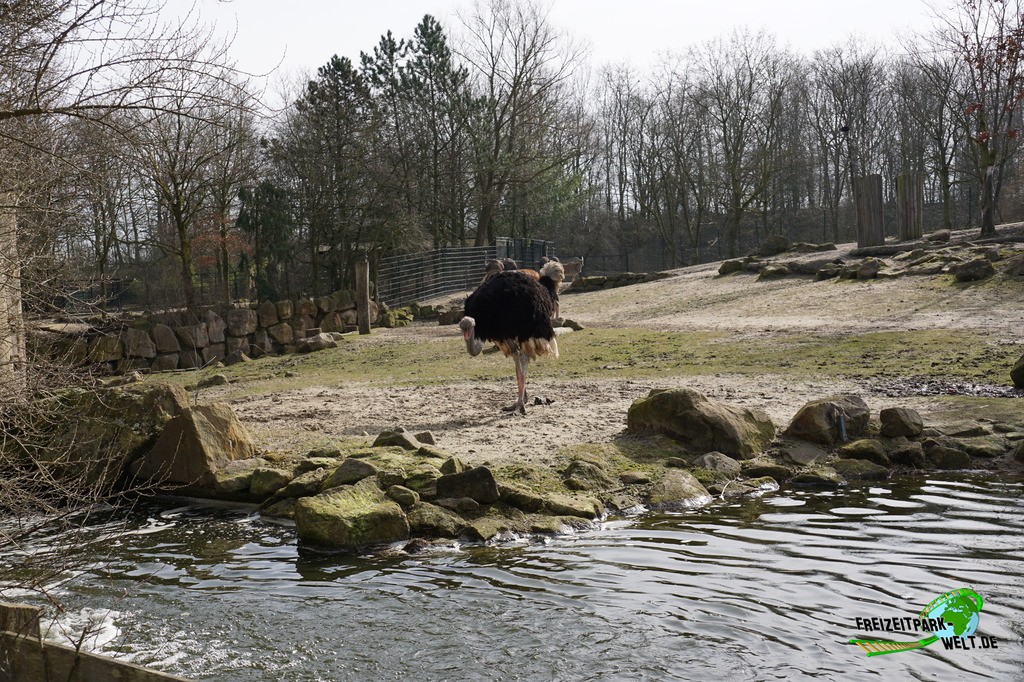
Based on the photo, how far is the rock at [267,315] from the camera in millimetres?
22969

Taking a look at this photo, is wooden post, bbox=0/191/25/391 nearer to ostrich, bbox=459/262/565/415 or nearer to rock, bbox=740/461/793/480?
ostrich, bbox=459/262/565/415

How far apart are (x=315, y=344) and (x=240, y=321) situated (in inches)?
93.5

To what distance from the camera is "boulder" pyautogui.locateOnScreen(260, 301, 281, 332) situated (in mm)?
22969

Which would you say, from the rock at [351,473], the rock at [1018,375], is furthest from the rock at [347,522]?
the rock at [1018,375]

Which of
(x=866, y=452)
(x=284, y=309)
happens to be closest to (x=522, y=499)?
(x=866, y=452)

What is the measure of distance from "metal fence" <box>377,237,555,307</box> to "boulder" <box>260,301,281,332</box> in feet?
15.6

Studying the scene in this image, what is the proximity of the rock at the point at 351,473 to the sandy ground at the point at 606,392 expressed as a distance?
4.10 feet

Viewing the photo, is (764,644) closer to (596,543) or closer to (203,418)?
(596,543)

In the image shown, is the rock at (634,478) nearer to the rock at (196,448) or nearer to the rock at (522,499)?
the rock at (522,499)

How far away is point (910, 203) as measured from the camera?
94.6ft

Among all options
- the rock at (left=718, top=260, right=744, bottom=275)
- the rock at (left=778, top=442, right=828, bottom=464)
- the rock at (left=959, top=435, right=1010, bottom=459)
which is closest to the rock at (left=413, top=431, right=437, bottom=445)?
the rock at (left=778, top=442, right=828, bottom=464)

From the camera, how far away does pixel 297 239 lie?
93.0ft

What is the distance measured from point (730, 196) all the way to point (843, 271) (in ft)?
77.9

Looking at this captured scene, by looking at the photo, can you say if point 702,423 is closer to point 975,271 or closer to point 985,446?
point 985,446
